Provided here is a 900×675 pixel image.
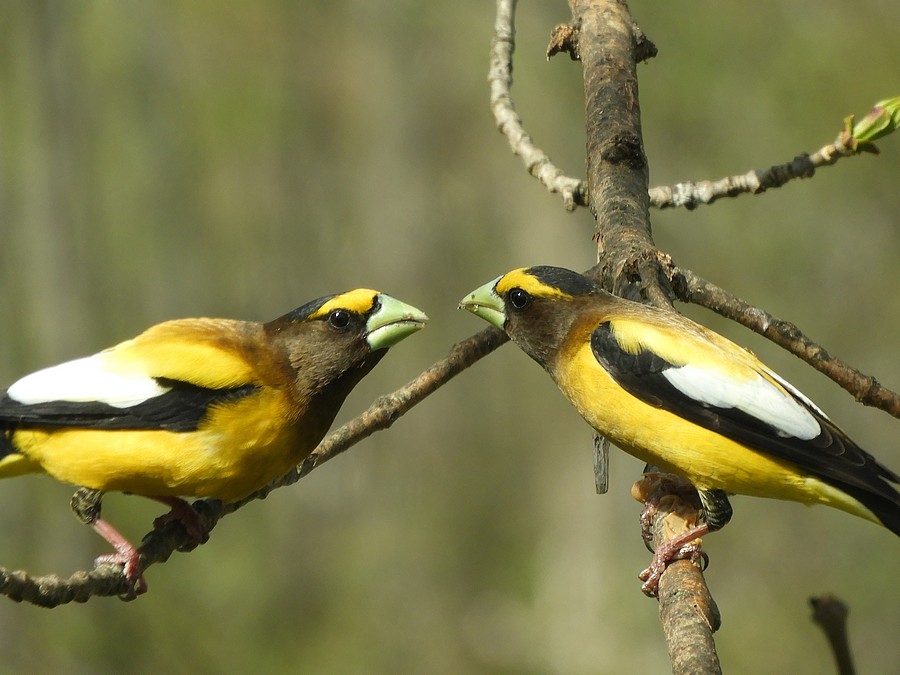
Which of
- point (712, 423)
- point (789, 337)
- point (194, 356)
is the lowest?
point (712, 423)

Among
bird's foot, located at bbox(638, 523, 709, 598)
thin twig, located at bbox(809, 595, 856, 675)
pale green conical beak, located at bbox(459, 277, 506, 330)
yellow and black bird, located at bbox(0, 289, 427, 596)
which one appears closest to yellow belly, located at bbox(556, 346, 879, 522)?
bird's foot, located at bbox(638, 523, 709, 598)

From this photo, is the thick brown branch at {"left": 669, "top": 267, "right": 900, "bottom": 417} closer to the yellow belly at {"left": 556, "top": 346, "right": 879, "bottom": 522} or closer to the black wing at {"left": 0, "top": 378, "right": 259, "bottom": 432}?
the yellow belly at {"left": 556, "top": 346, "right": 879, "bottom": 522}

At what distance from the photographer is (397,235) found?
14.1 meters

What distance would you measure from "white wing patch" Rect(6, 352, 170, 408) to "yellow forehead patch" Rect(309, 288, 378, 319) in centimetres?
76

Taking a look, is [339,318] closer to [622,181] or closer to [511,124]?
[622,181]

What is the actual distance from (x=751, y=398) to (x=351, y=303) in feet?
5.77

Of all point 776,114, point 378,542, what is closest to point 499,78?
point 776,114

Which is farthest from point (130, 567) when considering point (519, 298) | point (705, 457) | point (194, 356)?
point (705, 457)

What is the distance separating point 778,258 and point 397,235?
5.25 metres

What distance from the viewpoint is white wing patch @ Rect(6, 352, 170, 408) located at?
4219mm

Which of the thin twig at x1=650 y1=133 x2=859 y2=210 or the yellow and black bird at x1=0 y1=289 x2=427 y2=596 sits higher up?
the thin twig at x1=650 y1=133 x2=859 y2=210

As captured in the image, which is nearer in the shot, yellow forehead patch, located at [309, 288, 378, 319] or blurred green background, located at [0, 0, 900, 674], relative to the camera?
yellow forehead patch, located at [309, 288, 378, 319]

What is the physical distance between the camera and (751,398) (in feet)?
13.2

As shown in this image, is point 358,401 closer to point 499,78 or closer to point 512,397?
point 512,397
